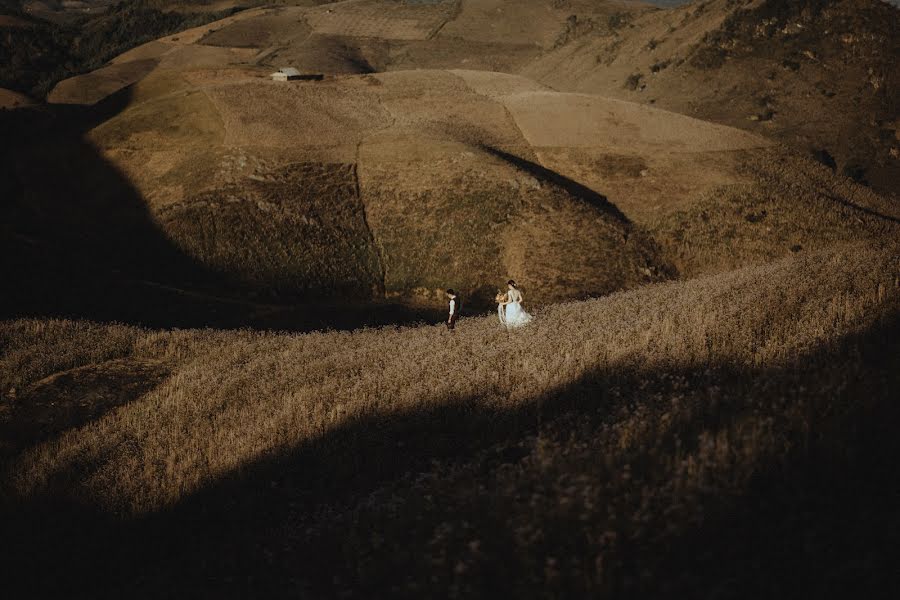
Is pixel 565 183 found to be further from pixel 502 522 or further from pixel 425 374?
pixel 502 522

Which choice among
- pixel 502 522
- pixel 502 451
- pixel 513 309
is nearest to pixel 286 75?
→ pixel 513 309

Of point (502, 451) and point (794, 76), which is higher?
point (502, 451)

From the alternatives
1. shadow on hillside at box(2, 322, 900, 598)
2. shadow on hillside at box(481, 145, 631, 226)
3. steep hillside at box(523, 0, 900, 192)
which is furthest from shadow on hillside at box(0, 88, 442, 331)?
steep hillside at box(523, 0, 900, 192)

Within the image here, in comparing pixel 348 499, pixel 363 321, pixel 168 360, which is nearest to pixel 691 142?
pixel 363 321

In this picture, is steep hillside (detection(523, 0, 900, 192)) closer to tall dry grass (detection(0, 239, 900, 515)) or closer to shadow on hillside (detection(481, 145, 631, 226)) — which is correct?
shadow on hillside (detection(481, 145, 631, 226))

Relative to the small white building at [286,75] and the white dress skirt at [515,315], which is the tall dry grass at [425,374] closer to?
the white dress skirt at [515,315]

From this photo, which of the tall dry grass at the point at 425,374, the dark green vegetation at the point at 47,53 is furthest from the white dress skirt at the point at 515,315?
the dark green vegetation at the point at 47,53
